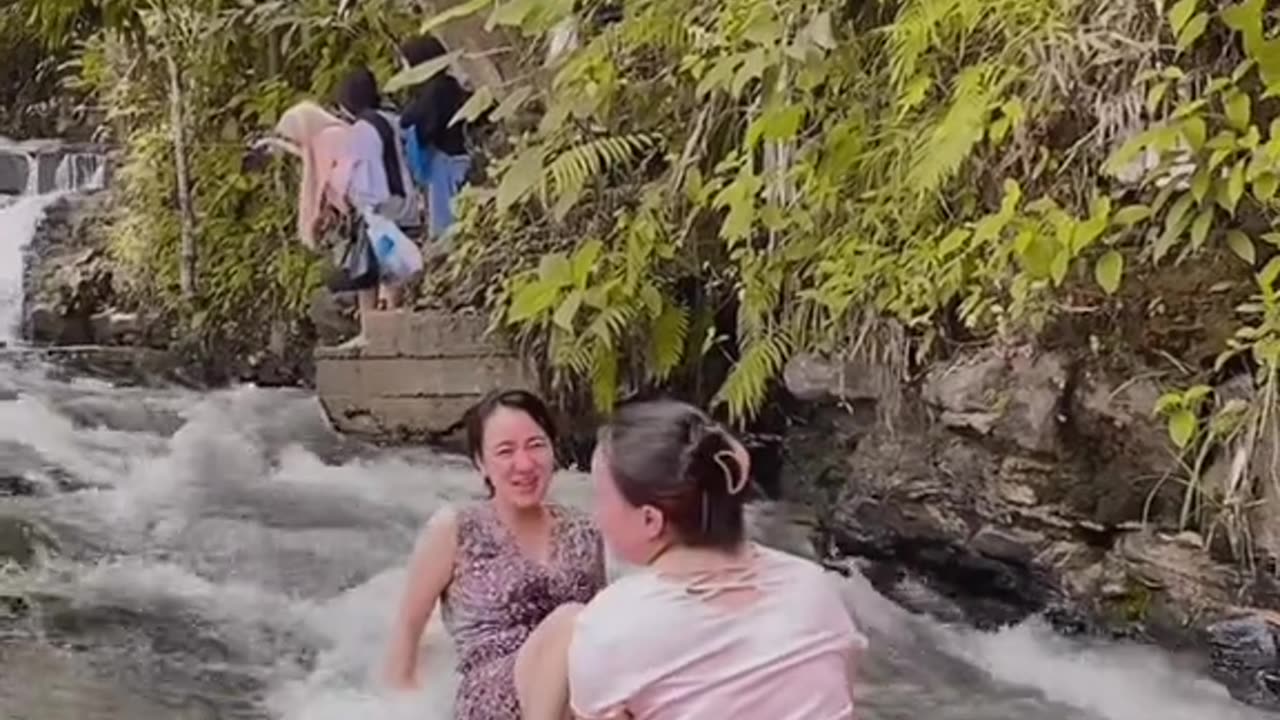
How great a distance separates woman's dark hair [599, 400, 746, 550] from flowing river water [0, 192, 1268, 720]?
1130 mm

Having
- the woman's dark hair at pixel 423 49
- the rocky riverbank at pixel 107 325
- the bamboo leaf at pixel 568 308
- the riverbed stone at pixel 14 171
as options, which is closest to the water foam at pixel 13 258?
the rocky riverbank at pixel 107 325

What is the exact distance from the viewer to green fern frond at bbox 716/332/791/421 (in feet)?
19.9

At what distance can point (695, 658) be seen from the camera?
197 cm

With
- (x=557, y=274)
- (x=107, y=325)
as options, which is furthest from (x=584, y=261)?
(x=107, y=325)

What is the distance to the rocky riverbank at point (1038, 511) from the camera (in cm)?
518

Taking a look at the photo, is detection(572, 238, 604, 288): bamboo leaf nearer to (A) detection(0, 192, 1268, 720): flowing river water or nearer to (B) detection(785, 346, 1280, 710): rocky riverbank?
(B) detection(785, 346, 1280, 710): rocky riverbank

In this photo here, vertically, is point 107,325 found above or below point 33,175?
below

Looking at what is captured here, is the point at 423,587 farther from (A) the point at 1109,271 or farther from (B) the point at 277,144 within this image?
(B) the point at 277,144

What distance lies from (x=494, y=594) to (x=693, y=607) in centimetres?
101

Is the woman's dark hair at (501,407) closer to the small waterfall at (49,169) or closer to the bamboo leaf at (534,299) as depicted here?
the bamboo leaf at (534,299)

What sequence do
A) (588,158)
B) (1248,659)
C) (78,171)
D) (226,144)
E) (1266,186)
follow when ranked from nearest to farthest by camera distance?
(1266,186) → (1248,659) → (588,158) → (226,144) → (78,171)

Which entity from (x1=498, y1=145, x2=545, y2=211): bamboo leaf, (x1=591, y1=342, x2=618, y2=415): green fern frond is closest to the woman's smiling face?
(x1=498, y1=145, x2=545, y2=211): bamboo leaf

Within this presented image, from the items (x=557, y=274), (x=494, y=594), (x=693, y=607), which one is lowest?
(x=494, y=594)

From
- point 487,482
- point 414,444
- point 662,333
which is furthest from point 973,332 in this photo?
point 414,444
